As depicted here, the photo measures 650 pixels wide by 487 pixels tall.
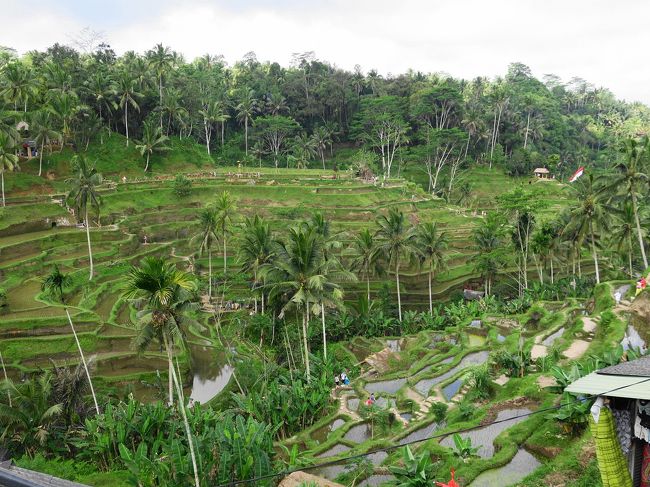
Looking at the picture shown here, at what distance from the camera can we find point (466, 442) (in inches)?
620

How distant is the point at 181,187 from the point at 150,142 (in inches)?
433

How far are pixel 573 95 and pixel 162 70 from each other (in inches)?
4477

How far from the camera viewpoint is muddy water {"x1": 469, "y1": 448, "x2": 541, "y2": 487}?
46.8ft

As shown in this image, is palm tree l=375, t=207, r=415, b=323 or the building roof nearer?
the building roof

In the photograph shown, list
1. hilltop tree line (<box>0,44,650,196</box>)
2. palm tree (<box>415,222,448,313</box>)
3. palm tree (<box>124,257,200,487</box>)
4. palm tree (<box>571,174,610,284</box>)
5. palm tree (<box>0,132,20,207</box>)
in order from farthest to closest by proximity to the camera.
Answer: hilltop tree line (<box>0,44,650,196</box>), palm tree (<box>0,132,20,207</box>), palm tree (<box>415,222,448,313</box>), palm tree (<box>571,174,610,284</box>), palm tree (<box>124,257,200,487</box>)

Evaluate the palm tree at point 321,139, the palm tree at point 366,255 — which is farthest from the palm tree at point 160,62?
the palm tree at point 366,255

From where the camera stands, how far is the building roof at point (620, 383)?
27.9ft

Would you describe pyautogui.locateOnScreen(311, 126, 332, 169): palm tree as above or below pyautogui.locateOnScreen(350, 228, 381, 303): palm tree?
above

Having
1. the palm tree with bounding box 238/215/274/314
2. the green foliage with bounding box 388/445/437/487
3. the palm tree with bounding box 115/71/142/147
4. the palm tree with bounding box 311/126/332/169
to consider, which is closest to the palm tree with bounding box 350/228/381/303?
the palm tree with bounding box 238/215/274/314

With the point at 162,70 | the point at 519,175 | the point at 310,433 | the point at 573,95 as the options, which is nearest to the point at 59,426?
the point at 310,433

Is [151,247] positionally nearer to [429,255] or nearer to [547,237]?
[429,255]

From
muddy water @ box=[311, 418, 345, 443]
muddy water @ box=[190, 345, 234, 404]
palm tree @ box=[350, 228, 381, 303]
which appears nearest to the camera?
muddy water @ box=[311, 418, 345, 443]

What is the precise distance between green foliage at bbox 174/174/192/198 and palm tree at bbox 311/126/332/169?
3073 centimetres

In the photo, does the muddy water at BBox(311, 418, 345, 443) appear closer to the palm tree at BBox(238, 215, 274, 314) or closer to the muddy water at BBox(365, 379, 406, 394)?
the muddy water at BBox(365, 379, 406, 394)
